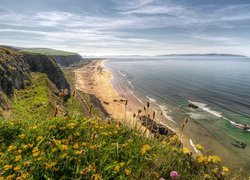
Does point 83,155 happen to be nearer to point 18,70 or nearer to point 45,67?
point 18,70

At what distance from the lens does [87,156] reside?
432 cm

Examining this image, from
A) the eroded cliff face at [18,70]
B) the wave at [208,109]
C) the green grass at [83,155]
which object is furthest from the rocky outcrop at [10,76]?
the wave at [208,109]

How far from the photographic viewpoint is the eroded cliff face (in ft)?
108

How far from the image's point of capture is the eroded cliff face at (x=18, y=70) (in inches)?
1292

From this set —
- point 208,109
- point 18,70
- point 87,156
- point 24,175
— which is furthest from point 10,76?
point 208,109

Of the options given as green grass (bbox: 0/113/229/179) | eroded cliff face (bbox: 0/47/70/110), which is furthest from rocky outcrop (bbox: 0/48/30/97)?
green grass (bbox: 0/113/229/179)

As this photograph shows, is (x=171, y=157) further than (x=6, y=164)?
Yes

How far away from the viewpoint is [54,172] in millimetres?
3801

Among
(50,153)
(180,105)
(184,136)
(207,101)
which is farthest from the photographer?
(207,101)

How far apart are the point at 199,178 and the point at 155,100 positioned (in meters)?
64.5

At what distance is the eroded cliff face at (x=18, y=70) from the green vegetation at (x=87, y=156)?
76.3 ft

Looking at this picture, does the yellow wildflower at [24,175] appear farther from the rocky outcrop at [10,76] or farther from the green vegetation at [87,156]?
the rocky outcrop at [10,76]

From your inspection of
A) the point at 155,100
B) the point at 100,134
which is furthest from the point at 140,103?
the point at 100,134

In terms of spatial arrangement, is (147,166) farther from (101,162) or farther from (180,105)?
(180,105)
